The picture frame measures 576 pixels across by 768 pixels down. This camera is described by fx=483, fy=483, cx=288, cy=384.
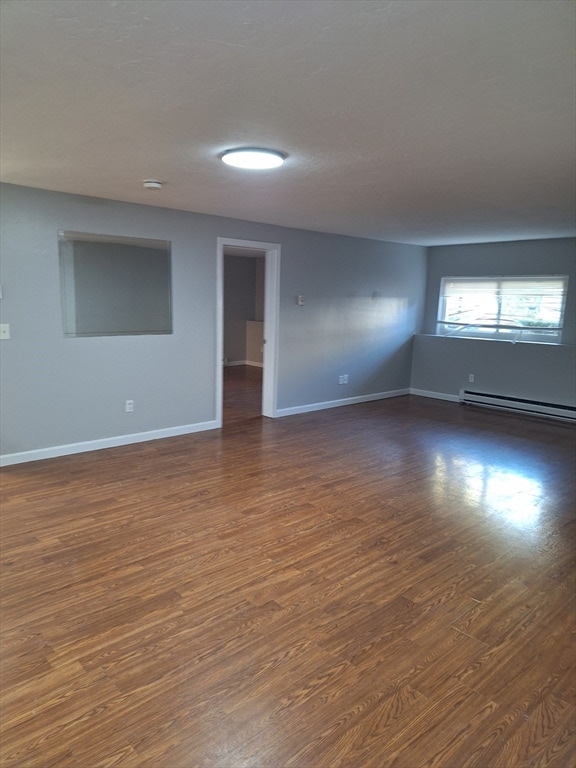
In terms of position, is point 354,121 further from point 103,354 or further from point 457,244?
point 457,244

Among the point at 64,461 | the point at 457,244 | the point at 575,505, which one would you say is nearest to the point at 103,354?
the point at 64,461

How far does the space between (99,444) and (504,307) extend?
5.74m

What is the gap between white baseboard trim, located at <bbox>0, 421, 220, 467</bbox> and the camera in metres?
4.14

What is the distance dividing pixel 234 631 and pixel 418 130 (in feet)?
8.25

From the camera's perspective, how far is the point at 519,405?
6723 millimetres

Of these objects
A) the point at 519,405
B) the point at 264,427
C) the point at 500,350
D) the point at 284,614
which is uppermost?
the point at 500,350

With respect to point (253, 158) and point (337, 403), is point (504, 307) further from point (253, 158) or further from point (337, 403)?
point (253, 158)

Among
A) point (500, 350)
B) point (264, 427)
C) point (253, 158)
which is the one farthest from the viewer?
point (500, 350)

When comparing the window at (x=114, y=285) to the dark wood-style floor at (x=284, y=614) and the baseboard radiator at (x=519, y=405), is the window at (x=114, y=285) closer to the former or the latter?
the dark wood-style floor at (x=284, y=614)

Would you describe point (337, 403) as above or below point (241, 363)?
below

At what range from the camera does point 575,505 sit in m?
3.68

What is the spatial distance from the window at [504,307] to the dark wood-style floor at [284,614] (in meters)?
2.95

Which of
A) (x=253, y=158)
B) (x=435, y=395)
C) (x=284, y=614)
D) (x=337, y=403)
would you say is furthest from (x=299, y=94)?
(x=435, y=395)

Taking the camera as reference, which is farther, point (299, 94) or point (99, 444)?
point (99, 444)
